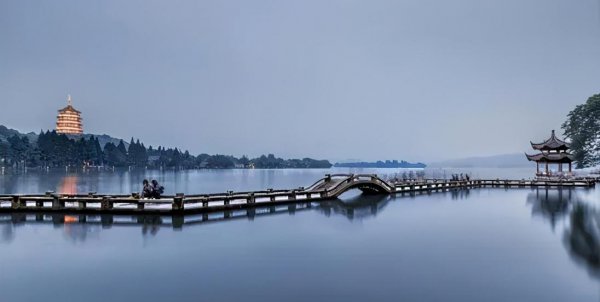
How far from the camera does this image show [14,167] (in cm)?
13700

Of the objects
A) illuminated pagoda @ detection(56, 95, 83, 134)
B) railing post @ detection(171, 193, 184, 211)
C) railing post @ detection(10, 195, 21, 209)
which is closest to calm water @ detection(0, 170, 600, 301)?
railing post @ detection(171, 193, 184, 211)

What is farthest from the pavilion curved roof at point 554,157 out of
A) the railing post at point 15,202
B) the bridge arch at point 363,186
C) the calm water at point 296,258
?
the railing post at point 15,202

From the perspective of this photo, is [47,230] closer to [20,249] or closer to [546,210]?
[20,249]

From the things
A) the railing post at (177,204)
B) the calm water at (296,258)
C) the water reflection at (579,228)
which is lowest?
the water reflection at (579,228)

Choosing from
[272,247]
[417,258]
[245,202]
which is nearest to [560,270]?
[417,258]

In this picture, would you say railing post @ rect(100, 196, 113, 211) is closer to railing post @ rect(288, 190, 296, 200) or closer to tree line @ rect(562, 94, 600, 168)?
railing post @ rect(288, 190, 296, 200)

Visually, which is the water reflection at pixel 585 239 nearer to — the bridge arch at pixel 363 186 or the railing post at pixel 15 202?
the bridge arch at pixel 363 186

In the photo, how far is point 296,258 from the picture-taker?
1272cm

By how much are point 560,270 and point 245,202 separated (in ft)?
56.9

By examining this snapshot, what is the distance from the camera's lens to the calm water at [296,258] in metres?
9.28

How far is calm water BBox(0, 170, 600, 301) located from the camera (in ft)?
30.5

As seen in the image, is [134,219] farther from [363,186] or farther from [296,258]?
[363,186]

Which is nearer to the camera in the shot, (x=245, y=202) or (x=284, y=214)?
(x=284, y=214)

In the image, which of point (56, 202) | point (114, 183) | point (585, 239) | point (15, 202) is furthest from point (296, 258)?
point (114, 183)
